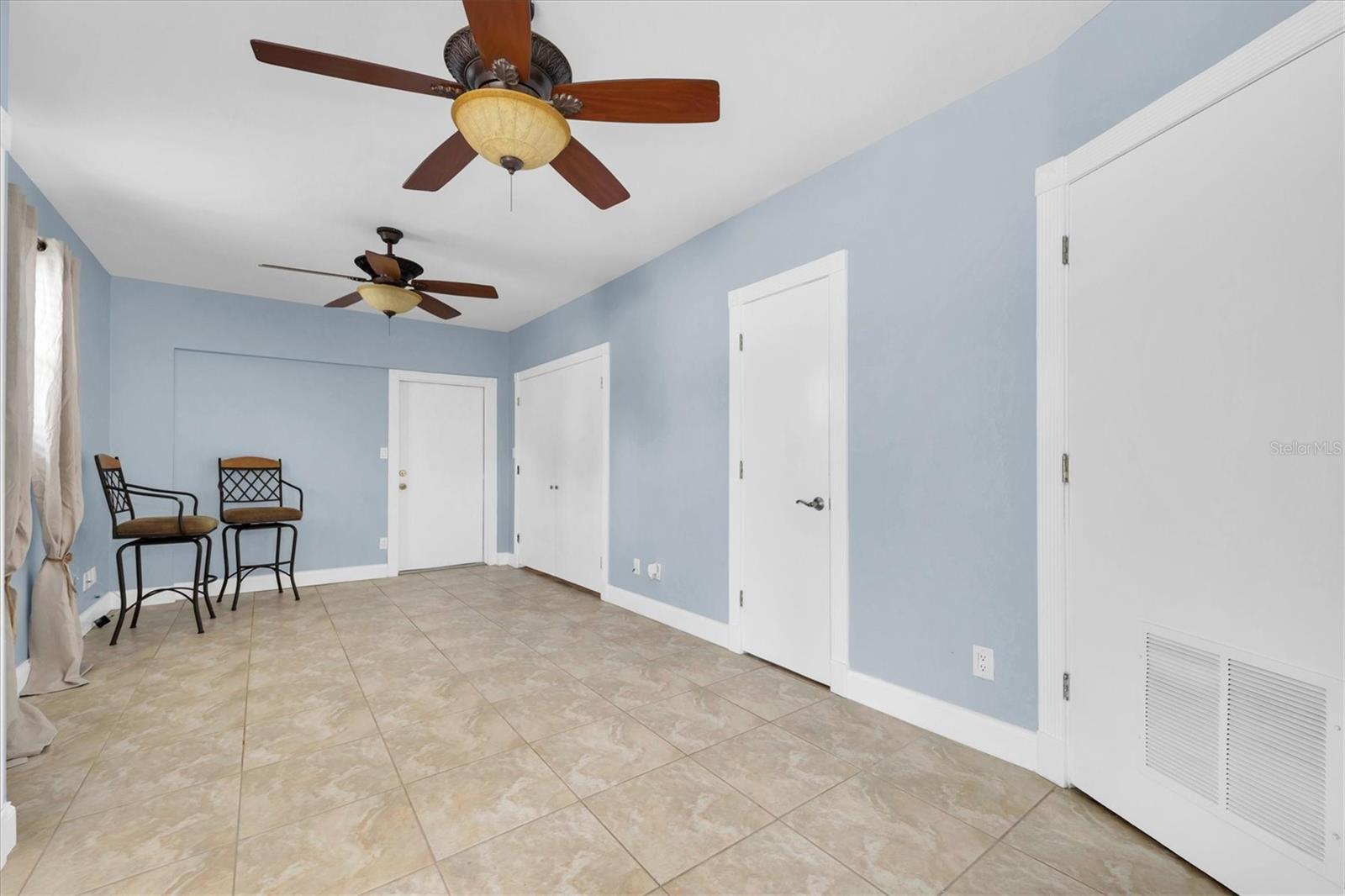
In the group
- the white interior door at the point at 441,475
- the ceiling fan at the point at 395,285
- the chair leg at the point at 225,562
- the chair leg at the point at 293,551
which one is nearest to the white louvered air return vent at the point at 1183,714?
the ceiling fan at the point at 395,285

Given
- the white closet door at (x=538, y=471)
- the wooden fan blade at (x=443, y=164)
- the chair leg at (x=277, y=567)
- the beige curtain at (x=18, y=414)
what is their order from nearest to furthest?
1. the wooden fan blade at (x=443, y=164)
2. the beige curtain at (x=18, y=414)
3. the chair leg at (x=277, y=567)
4. the white closet door at (x=538, y=471)

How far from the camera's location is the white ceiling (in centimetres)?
176

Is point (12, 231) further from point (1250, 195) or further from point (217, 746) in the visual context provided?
point (1250, 195)

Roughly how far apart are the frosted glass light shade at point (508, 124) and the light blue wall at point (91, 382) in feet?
10.3

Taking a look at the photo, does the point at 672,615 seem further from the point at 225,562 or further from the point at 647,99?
the point at 225,562

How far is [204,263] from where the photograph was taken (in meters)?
3.97

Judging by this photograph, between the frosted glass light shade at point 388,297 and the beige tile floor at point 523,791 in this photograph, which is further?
the frosted glass light shade at point 388,297

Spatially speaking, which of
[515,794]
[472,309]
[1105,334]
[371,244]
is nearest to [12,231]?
[371,244]

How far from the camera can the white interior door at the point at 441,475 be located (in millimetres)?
5480

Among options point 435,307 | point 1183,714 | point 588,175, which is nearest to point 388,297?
point 435,307

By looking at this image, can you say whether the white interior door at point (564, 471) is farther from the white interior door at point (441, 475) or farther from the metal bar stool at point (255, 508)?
the metal bar stool at point (255, 508)

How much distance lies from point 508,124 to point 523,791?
207cm

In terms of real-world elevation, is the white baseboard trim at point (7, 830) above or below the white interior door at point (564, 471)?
below

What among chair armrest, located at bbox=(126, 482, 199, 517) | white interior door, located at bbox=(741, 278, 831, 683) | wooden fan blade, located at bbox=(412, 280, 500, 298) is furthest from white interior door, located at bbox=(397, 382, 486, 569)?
white interior door, located at bbox=(741, 278, 831, 683)
